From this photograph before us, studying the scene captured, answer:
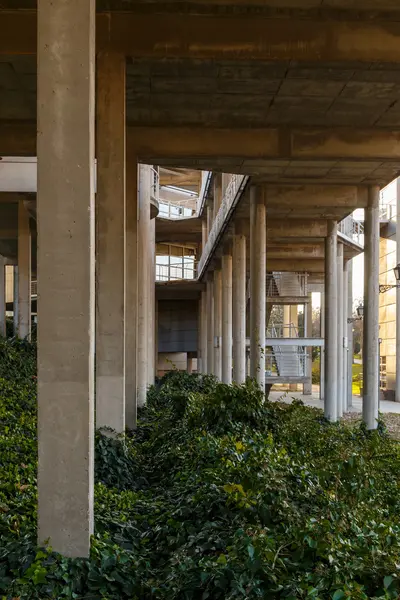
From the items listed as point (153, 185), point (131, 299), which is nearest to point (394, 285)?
point (153, 185)

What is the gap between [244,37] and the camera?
32.0 feet

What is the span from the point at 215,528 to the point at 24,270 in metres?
20.0

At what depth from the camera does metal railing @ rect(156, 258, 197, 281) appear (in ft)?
146

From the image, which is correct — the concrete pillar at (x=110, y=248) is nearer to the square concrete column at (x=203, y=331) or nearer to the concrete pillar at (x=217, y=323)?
the concrete pillar at (x=217, y=323)

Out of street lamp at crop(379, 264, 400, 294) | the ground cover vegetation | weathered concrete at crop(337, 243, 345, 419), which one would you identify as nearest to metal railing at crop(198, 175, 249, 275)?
street lamp at crop(379, 264, 400, 294)

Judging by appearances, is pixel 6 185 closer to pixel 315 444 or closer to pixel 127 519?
pixel 315 444

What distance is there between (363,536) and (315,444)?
553 centimetres

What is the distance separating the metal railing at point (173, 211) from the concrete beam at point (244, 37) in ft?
97.2

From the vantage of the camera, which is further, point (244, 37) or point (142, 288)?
point (142, 288)

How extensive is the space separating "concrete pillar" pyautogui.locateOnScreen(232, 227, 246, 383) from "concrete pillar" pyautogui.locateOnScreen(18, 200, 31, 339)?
8365 mm

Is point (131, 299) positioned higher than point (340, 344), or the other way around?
point (131, 299)

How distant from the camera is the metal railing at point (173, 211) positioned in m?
40.9

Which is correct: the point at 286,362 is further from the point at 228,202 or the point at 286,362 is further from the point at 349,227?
the point at 228,202

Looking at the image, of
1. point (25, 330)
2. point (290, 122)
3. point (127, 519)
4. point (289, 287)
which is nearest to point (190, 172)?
point (289, 287)
